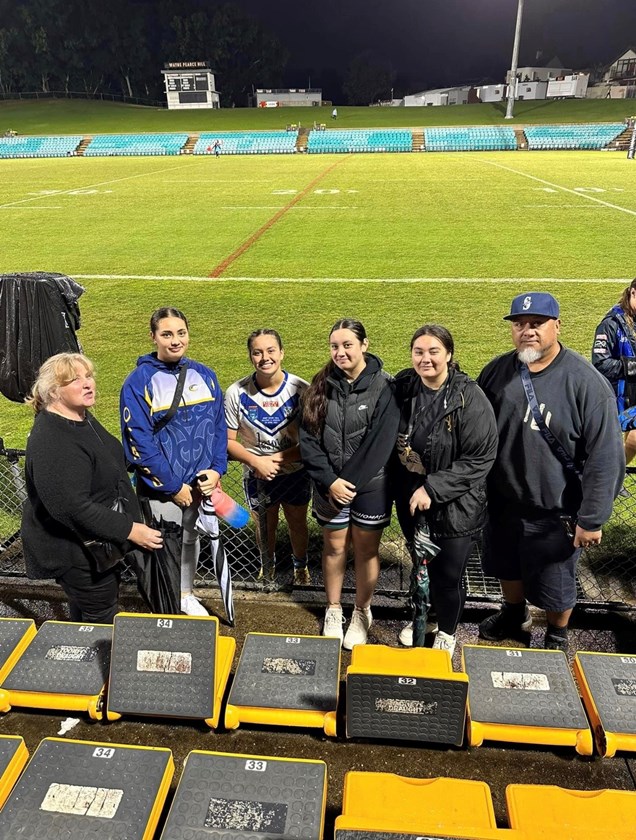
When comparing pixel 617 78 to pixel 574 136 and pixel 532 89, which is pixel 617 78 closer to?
Result: pixel 532 89

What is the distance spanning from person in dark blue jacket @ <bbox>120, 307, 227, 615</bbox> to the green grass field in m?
2.92

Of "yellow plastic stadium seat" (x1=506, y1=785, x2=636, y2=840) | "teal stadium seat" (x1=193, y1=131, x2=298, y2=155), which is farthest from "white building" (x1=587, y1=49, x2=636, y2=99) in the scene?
"yellow plastic stadium seat" (x1=506, y1=785, x2=636, y2=840)

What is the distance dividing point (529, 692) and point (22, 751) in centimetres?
225

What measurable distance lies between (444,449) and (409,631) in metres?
1.29

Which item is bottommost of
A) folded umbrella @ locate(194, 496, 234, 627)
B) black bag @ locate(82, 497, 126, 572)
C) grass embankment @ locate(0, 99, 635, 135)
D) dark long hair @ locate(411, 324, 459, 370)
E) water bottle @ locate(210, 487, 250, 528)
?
folded umbrella @ locate(194, 496, 234, 627)

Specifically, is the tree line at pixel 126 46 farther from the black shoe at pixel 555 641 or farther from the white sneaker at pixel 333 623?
the black shoe at pixel 555 641

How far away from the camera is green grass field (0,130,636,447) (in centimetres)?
818

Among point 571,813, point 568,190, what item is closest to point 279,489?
A: point 571,813

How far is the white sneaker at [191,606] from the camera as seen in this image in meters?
3.53

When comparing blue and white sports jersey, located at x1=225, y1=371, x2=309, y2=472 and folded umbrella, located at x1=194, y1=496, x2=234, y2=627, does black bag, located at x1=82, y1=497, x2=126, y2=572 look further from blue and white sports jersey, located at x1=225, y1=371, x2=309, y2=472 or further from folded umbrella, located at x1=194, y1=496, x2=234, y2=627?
blue and white sports jersey, located at x1=225, y1=371, x2=309, y2=472

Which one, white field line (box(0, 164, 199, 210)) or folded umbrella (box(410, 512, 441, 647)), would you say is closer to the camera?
folded umbrella (box(410, 512, 441, 647))

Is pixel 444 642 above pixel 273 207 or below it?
below

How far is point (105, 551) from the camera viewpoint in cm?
280

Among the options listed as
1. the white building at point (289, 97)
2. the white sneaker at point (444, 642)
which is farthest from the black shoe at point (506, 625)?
the white building at point (289, 97)
